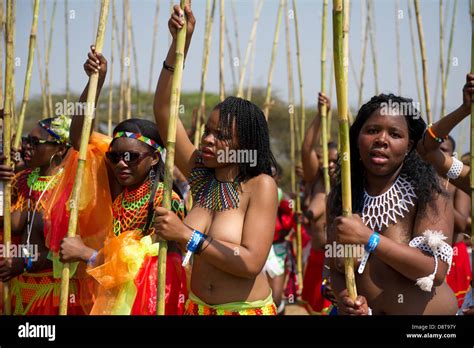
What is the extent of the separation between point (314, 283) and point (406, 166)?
2.70 m

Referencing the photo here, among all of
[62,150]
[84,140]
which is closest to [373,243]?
[84,140]

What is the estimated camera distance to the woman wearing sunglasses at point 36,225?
3.24 metres

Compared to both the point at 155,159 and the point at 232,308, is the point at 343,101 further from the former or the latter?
the point at 155,159

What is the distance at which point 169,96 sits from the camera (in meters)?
2.61

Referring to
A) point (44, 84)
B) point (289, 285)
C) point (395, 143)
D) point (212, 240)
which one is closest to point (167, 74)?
point (212, 240)

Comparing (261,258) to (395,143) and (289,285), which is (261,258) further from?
(289,285)

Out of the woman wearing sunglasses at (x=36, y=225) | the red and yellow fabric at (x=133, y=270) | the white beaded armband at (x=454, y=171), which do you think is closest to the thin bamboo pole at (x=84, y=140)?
the red and yellow fabric at (x=133, y=270)

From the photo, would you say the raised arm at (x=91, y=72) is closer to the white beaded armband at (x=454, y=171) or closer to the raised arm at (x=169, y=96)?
the raised arm at (x=169, y=96)

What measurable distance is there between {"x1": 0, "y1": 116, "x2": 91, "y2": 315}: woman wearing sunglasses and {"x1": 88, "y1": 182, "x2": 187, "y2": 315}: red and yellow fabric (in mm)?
367

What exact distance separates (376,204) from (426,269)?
0.27m

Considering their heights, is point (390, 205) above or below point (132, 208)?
above

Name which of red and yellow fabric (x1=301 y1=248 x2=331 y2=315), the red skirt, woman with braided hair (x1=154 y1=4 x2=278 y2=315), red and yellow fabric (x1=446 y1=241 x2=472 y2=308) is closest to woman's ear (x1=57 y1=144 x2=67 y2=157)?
the red skirt

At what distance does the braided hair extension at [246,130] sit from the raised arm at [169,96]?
182mm

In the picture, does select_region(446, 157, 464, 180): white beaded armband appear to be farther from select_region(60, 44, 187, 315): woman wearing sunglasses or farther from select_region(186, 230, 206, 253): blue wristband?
select_region(60, 44, 187, 315): woman wearing sunglasses
